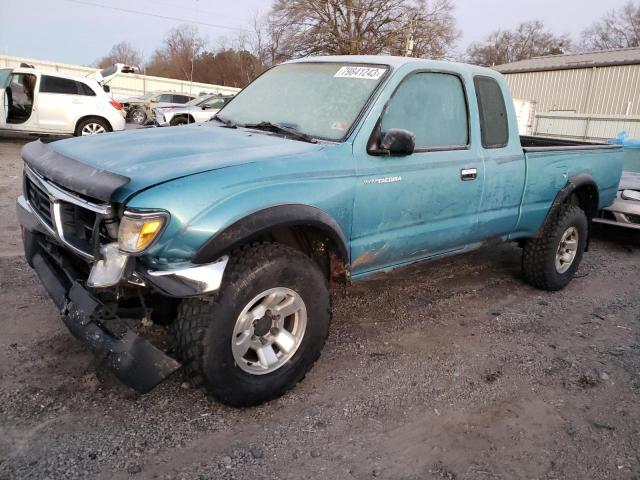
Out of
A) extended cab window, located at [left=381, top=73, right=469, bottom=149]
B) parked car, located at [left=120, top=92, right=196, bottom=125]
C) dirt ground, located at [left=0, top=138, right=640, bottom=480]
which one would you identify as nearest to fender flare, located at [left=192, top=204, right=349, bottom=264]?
extended cab window, located at [left=381, top=73, right=469, bottom=149]

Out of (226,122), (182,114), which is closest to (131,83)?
(182,114)

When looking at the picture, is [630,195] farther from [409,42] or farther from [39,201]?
[409,42]

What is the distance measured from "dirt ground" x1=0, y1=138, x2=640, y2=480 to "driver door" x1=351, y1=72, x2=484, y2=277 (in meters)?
0.69

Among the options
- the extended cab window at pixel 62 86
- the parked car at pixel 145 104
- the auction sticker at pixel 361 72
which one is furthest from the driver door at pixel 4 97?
the auction sticker at pixel 361 72

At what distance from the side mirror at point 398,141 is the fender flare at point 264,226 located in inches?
22.7

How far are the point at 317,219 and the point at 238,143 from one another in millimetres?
685

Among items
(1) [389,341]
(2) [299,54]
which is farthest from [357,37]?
(1) [389,341]

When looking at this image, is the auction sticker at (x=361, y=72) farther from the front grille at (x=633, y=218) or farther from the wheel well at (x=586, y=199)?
the front grille at (x=633, y=218)

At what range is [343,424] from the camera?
272 centimetres

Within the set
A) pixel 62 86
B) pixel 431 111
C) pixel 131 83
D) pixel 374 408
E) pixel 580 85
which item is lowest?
pixel 374 408

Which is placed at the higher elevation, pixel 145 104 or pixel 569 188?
pixel 145 104

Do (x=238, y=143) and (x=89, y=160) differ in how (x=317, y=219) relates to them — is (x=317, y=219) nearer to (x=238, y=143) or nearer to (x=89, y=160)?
(x=238, y=143)

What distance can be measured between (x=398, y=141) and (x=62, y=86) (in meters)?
11.1

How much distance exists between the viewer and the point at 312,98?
352cm
